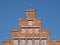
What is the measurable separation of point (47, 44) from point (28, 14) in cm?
412

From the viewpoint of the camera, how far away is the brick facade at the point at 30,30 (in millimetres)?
37625

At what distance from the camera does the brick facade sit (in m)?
37.6

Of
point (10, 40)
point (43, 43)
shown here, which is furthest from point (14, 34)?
point (43, 43)

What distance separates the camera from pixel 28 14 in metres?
38.6

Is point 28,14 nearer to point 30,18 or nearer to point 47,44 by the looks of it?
point 30,18

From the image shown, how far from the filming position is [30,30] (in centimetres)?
3825

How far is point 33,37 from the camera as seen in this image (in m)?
37.7

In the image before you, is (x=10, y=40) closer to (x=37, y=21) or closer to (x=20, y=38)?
(x=20, y=38)

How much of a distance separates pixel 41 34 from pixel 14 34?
3.02 m

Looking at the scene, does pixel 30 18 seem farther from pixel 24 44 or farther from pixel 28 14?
pixel 24 44

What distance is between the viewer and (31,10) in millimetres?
38750

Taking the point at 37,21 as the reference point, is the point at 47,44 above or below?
below

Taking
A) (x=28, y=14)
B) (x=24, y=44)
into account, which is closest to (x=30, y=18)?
(x=28, y=14)

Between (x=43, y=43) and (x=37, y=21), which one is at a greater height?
(x=37, y=21)
